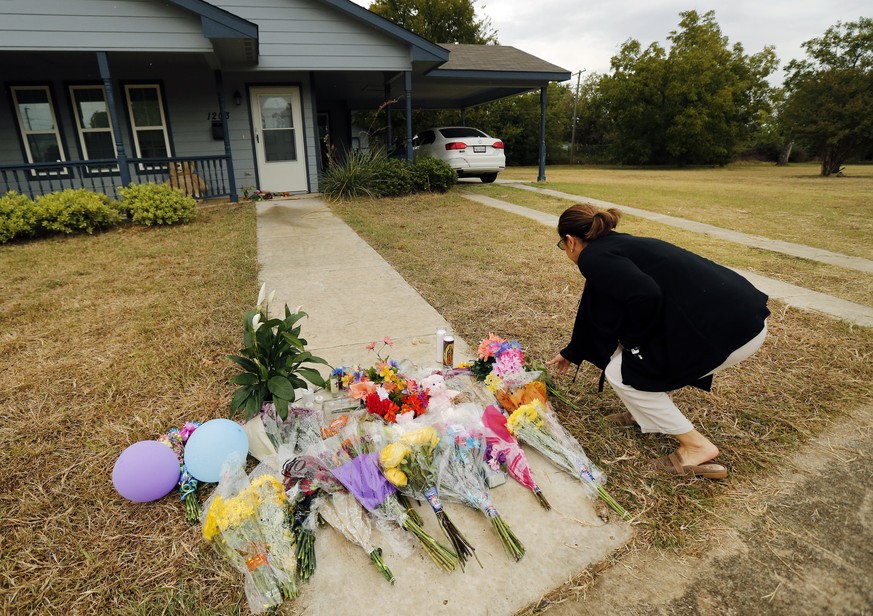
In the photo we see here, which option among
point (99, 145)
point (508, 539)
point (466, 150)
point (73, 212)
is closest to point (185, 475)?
point (508, 539)

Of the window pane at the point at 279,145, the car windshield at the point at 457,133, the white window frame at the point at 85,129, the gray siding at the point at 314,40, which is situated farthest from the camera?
the car windshield at the point at 457,133

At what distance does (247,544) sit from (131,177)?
10.7 meters

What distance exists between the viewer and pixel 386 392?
247cm

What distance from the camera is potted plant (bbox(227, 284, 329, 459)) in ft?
7.52

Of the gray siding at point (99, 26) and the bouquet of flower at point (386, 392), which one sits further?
the gray siding at point (99, 26)

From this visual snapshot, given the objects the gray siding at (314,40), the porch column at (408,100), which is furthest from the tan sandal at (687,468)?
the gray siding at (314,40)

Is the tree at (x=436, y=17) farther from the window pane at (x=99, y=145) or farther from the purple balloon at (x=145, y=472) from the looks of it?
the purple balloon at (x=145, y=472)

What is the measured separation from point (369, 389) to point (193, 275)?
11.3 feet

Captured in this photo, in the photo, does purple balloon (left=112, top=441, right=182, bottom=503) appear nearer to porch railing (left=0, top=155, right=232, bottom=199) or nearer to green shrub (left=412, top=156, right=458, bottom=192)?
porch railing (left=0, top=155, right=232, bottom=199)

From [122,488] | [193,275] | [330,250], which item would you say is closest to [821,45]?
[330,250]

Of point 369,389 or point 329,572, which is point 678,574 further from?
point 369,389

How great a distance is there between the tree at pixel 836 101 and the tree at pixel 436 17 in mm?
20368

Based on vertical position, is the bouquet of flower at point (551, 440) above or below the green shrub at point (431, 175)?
below

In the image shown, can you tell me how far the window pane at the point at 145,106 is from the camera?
33.0ft
